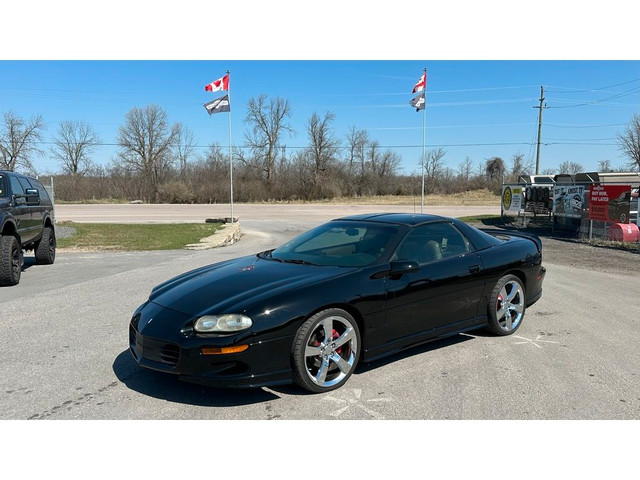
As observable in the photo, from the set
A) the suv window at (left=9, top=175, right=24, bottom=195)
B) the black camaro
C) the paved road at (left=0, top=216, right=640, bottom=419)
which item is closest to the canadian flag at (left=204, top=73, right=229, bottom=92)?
the suv window at (left=9, top=175, right=24, bottom=195)

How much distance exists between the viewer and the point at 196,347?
11.3 ft

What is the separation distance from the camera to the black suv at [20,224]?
8.18 metres

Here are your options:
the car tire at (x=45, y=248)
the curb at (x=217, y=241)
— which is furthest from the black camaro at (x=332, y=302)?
the curb at (x=217, y=241)

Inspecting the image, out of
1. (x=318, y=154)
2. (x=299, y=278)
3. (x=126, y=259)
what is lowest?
(x=126, y=259)

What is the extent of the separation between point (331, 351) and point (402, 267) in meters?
0.97

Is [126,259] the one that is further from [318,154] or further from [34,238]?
[318,154]

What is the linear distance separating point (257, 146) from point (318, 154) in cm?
907

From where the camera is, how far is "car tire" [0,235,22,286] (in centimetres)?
805

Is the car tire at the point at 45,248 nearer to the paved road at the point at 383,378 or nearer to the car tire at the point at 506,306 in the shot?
the paved road at the point at 383,378

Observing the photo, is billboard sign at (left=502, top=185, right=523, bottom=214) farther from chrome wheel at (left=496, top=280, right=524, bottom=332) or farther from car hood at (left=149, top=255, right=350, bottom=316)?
car hood at (left=149, top=255, right=350, bottom=316)

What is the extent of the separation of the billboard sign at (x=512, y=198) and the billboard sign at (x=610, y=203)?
19.9 feet

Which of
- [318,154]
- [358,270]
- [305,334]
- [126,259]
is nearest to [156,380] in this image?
[305,334]

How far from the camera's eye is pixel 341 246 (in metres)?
4.86

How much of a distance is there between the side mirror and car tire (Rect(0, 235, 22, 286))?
275 inches
